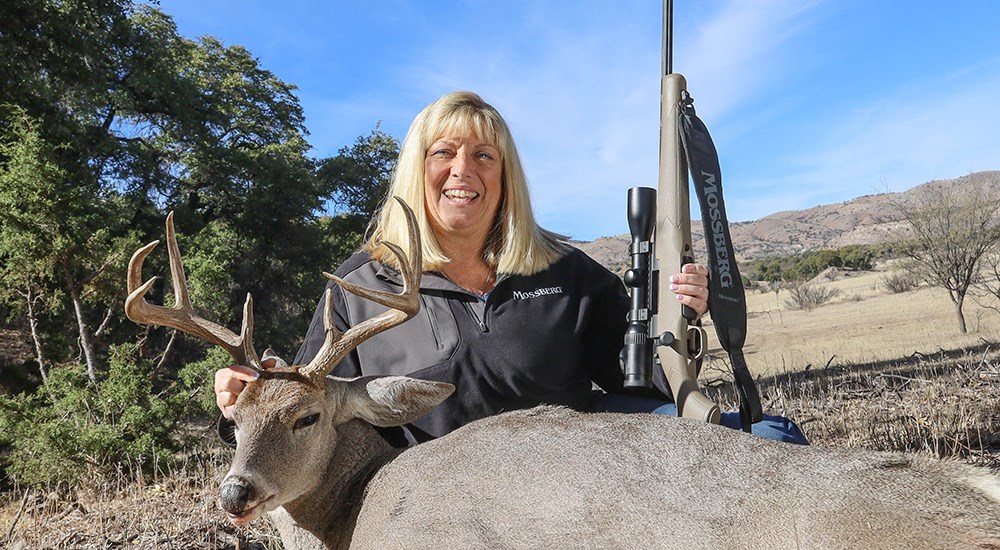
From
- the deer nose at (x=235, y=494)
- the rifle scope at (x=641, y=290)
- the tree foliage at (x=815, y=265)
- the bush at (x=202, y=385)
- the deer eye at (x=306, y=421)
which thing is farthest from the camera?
the tree foliage at (x=815, y=265)

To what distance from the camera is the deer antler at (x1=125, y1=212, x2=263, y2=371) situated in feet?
10.8

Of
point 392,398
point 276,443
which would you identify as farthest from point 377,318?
point 276,443

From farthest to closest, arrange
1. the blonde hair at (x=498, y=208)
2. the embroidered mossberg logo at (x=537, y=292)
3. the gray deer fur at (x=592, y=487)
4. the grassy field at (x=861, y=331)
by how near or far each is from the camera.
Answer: the grassy field at (x=861, y=331)
the blonde hair at (x=498, y=208)
the embroidered mossberg logo at (x=537, y=292)
the gray deer fur at (x=592, y=487)

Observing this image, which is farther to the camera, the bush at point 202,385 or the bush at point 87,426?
the bush at point 202,385

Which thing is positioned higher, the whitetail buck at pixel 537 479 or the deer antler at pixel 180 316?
the deer antler at pixel 180 316

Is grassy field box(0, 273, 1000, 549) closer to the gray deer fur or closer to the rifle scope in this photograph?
the gray deer fur

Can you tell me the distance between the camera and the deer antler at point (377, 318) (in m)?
3.32

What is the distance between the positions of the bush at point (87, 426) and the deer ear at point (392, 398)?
21.7 feet

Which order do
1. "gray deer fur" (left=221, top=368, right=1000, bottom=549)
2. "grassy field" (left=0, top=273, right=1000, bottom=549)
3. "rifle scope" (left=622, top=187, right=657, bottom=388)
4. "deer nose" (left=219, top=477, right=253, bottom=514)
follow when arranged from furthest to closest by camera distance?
1. "grassy field" (left=0, top=273, right=1000, bottom=549)
2. "rifle scope" (left=622, top=187, right=657, bottom=388)
3. "deer nose" (left=219, top=477, right=253, bottom=514)
4. "gray deer fur" (left=221, top=368, right=1000, bottom=549)

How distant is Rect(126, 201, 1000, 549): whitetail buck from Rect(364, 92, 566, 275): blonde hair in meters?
0.79

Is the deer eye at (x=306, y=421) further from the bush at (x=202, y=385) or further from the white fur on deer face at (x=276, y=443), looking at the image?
the bush at (x=202, y=385)

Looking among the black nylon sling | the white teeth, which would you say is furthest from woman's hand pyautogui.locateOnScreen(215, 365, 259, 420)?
the black nylon sling

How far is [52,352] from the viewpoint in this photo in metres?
12.1

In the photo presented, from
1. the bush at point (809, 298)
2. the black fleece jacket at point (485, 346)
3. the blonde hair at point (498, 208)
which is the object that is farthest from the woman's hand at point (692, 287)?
the bush at point (809, 298)
